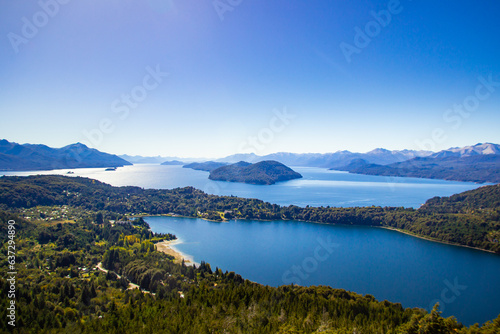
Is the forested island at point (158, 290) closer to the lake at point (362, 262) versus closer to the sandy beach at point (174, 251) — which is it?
the sandy beach at point (174, 251)

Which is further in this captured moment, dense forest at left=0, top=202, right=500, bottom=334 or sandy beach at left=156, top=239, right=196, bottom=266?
sandy beach at left=156, top=239, right=196, bottom=266

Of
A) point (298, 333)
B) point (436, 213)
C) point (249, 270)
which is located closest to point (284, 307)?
point (298, 333)

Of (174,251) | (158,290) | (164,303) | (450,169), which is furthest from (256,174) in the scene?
(450,169)

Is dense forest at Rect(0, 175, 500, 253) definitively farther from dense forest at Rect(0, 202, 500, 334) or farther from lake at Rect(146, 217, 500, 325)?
dense forest at Rect(0, 202, 500, 334)

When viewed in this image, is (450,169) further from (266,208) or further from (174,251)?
(174,251)

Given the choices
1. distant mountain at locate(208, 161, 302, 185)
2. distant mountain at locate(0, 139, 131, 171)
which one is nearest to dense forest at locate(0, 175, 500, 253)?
distant mountain at locate(208, 161, 302, 185)

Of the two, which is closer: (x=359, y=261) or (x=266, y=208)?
(x=359, y=261)
